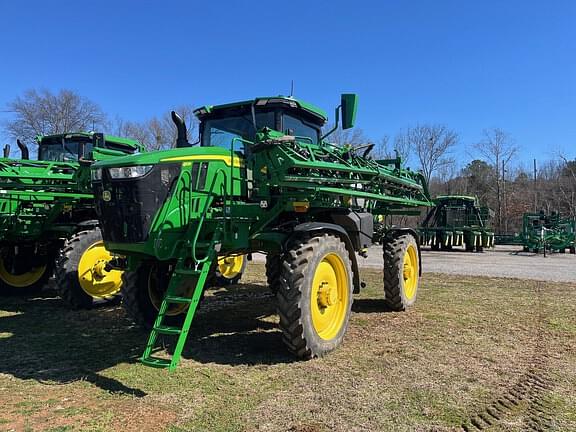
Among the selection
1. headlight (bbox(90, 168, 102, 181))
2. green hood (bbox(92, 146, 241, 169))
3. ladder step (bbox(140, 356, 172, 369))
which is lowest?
ladder step (bbox(140, 356, 172, 369))

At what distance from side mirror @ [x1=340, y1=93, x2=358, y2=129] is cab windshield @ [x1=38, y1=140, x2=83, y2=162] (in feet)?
21.3

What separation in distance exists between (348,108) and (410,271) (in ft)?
11.2

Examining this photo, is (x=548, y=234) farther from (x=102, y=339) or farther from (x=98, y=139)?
(x=102, y=339)

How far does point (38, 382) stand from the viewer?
440 cm

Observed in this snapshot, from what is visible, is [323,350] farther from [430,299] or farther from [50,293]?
[50,293]

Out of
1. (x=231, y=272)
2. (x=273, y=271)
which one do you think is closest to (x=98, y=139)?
(x=273, y=271)

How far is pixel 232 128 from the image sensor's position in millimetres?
6355

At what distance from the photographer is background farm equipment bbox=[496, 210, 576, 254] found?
71.0ft

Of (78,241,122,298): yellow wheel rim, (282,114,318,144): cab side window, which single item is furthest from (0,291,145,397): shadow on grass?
(282,114,318,144): cab side window

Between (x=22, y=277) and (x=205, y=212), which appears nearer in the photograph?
(x=205, y=212)

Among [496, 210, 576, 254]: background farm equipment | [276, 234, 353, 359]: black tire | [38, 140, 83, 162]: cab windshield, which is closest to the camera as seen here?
[276, 234, 353, 359]: black tire

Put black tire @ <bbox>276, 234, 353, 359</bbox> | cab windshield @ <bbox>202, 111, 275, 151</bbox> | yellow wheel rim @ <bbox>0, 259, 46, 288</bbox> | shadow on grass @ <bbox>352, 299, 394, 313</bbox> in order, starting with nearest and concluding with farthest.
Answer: black tire @ <bbox>276, 234, 353, 359</bbox>, cab windshield @ <bbox>202, 111, 275, 151</bbox>, shadow on grass @ <bbox>352, 299, 394, 313</bbox>, yellow wheel rim @ <bbox>0, 259, 46, 288</bbox>

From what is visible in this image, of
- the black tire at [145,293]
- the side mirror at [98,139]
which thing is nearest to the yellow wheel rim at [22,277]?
the side mirror at [98,139]

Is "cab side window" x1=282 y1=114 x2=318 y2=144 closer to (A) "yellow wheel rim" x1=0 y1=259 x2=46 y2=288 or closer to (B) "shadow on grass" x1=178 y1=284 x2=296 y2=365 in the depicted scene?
(B) "shadow on grass" x1=178 y1=284 x2=296 y2=365
